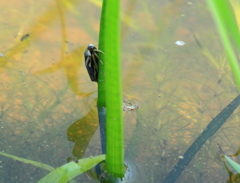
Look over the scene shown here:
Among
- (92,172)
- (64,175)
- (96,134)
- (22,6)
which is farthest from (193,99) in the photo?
(22,6)

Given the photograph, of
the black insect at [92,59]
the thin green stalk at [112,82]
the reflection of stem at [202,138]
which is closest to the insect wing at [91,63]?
the black insect at [92,59]

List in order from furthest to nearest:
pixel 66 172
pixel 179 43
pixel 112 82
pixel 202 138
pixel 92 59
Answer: pixel 179 43
pixel 202 138
pixel 92 59
pixel 66 172
pixel 112 82

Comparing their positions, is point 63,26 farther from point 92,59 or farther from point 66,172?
point 66,172

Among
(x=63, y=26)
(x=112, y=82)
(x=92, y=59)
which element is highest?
(x=112, y=82)

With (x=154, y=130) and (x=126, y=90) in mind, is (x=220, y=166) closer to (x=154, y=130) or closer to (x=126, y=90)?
(x=154, y=130)

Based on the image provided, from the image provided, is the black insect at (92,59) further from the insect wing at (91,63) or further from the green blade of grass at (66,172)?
the green blade of grass at (66,172)

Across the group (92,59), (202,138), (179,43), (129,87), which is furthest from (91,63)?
(179,43)

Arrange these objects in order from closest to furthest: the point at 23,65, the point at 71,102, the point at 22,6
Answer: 1. the point at 71,102
2. the point at 23,65
3. the point at 22,6
